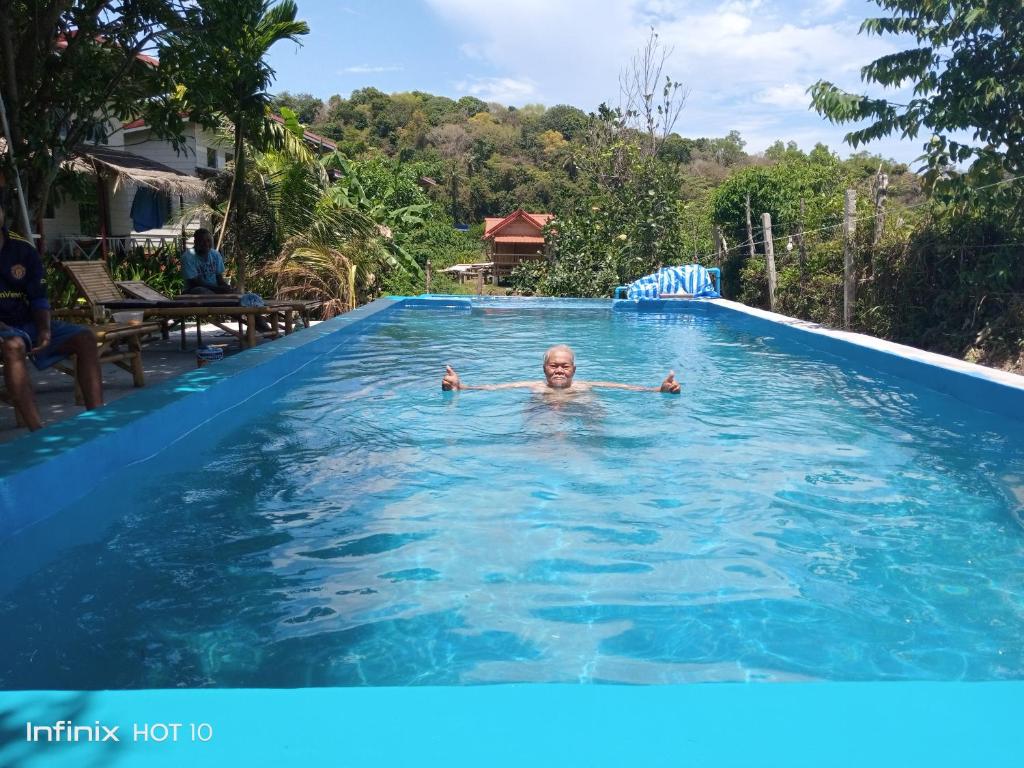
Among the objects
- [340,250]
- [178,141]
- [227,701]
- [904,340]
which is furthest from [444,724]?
[340,250]

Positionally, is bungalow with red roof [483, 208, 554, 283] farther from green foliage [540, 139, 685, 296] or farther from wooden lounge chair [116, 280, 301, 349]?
wooden lounge chair [116, 280, 301, 349]

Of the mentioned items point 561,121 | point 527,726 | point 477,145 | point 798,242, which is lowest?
point 527,726

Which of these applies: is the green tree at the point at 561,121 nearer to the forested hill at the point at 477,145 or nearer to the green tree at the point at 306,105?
the forested hill at the point at 477,145

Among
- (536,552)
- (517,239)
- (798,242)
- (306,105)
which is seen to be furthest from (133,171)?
(306,105)

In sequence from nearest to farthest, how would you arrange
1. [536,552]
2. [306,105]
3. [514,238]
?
[536,552] < [514,238] < [306,105]

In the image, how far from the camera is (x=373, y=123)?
71188mm

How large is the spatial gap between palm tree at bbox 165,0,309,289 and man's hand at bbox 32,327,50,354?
13.4ft

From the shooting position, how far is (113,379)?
779 cm

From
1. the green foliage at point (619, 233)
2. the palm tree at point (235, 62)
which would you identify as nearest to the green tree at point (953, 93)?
the palm tree at point (235, 62)

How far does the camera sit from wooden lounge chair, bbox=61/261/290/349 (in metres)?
8.66

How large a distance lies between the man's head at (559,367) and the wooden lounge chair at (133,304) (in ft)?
12.3

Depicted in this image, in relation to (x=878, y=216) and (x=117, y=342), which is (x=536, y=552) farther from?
(x=878, y=216)

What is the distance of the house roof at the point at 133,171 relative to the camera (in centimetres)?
1533

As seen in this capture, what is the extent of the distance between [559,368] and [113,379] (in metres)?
4.26
